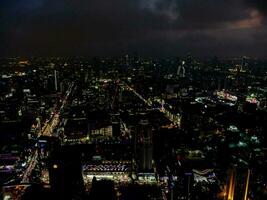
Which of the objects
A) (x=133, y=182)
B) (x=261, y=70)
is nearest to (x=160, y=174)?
(x=133, y=182)

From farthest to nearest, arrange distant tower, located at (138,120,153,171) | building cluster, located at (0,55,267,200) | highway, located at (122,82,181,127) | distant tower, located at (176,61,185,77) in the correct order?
distant tower, located at (176,61,185,77) < highway, located at (122,82,181,127) < distant tower, located at (138,120,153,171) < building cluster, located at (0,55,267,200)

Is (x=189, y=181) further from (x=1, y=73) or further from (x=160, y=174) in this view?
(x=1, y=73)

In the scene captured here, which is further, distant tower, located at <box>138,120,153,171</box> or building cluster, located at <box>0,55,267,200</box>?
distant tower, located at <box>138,120,153,171</box>

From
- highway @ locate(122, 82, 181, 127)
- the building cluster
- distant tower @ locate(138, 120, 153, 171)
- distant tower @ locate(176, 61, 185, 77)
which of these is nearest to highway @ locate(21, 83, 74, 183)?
the building cluster

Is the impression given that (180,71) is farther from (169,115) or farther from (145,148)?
(145,148)

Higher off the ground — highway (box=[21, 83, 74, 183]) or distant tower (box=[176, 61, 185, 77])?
distant tower (box=[176, 61, 185, 77])

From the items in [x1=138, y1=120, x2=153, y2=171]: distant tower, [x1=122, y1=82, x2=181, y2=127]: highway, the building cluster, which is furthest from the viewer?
[x1=122, y1=82, x2=181, y2=127]: highway

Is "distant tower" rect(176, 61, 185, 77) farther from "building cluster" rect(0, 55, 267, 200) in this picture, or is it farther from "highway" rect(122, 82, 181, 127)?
"highway" rect(122, 82, 181, 127)

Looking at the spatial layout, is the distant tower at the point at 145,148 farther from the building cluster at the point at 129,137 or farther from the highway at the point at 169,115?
the highway at the point at 169,115
